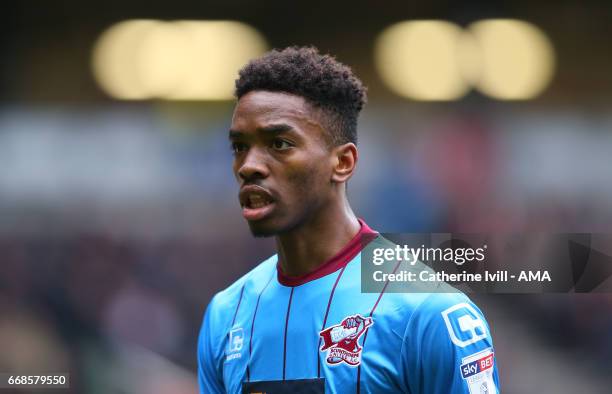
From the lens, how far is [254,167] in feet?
10.2

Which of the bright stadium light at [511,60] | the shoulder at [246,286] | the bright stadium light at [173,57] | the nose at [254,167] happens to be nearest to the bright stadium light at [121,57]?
the bright stadium light at [173,57]

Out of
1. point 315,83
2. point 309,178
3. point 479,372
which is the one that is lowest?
point 479,372

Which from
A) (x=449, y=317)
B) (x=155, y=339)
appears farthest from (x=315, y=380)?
(x=155, y=339)

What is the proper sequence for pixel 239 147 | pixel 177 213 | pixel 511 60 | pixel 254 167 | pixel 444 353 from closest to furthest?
pixel 444 353 → pixel 254 167 → pixel 239 147 → pixel 177 213 → pixel 511 60

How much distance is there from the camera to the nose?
3113mm

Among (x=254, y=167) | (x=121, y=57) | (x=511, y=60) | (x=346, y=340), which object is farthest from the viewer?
(x=121, y=57)

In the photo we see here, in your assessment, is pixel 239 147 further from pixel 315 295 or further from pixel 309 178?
pixel 315 295

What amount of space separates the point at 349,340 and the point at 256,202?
22.8 inches

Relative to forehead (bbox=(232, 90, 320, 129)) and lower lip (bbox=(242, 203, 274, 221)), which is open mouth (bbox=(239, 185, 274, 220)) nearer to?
lower lip (bbox=(242, 203, 274, 221))

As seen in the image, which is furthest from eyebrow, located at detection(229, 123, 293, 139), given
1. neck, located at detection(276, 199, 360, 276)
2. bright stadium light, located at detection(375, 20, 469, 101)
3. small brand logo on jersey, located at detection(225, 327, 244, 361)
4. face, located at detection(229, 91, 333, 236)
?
bright stadium light, located at detection(375, 20, 469, 101)

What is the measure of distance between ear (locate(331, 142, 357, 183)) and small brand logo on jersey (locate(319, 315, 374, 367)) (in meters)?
0.52

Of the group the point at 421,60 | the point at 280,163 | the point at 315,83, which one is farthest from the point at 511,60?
the point at 280,163

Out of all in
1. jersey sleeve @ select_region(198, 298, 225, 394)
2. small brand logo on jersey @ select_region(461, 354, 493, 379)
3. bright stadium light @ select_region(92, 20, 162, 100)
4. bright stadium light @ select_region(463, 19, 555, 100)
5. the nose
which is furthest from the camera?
bright stadium light @ select_region(92, 20, 162, 100)

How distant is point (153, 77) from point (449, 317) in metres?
6.54
